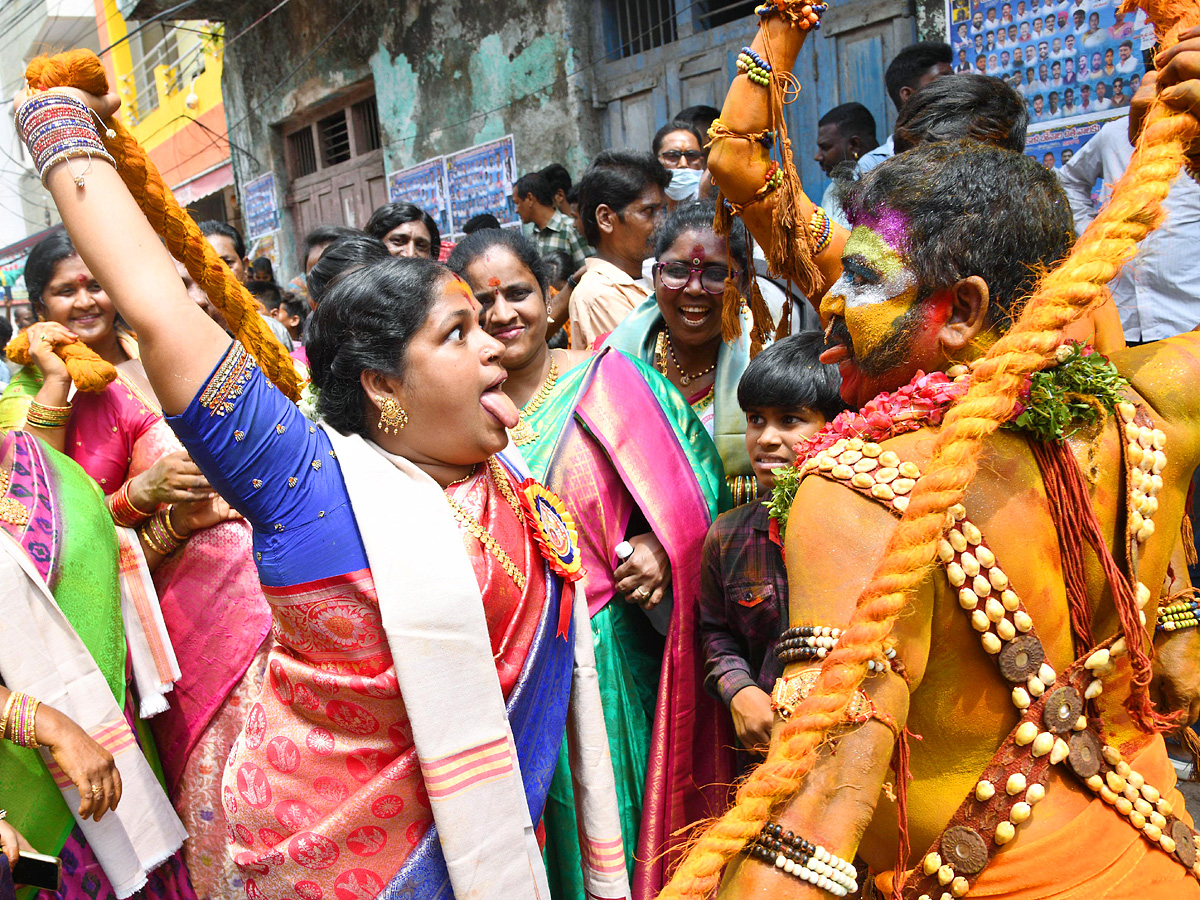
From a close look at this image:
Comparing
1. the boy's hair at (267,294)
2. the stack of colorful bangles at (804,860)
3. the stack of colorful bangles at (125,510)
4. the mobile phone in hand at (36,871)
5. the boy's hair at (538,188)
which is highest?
the boy's hair at (538,188)

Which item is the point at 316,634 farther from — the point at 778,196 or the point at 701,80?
the point at 701,80

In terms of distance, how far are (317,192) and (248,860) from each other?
10.8 m

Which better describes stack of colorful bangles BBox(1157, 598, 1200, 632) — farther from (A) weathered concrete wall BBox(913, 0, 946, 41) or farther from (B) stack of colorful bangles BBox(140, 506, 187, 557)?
(A) weathered concrete wall BBox(913, 0, 946, 41)

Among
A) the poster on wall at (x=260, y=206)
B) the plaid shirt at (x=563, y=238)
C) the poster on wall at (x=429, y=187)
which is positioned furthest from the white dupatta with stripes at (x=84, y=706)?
the poster on wall at (x=260, y=206)

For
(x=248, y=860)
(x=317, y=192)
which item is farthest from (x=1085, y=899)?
(x=317, y=192)

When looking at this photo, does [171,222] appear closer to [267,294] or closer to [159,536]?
[159,536]

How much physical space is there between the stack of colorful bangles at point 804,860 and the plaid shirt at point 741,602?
1.19 meters

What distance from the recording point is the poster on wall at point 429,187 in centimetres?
892

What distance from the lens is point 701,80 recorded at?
256 inches

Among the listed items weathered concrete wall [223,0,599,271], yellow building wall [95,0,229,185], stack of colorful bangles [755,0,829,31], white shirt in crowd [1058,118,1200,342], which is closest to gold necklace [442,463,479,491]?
stack of colorful bangles [755,0,829,31]

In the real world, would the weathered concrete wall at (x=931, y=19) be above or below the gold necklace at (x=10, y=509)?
above

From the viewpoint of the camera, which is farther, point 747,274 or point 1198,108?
point 747,274

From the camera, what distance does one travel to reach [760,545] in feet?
7.48

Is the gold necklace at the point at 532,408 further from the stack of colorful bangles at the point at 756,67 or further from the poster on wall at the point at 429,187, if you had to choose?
the poster on wall at the point at 429,187
